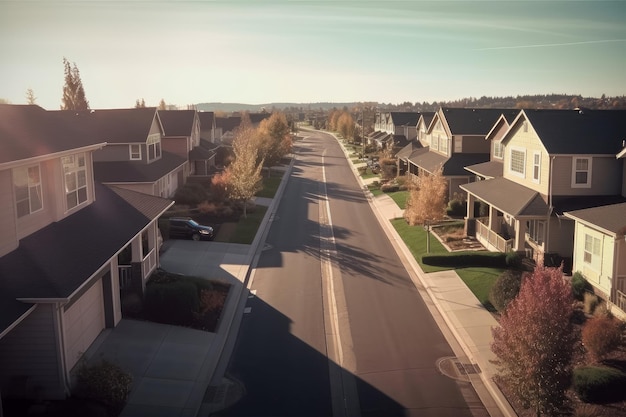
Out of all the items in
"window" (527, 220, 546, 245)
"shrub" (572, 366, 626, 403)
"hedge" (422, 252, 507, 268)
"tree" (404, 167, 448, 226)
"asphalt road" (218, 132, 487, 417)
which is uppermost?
"tree" (404, 167, 448, 226)

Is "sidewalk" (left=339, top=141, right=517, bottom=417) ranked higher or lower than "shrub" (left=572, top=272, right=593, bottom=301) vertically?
lower

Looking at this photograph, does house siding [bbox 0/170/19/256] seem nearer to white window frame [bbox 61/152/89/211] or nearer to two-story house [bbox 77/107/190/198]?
white window frame [bbox 61/152/89/211]

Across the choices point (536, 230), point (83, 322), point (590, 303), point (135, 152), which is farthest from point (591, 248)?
point (135, 152)

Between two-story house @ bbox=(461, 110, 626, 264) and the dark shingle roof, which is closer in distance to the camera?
two-story house @ bbox=(461, 110, 626, 264)

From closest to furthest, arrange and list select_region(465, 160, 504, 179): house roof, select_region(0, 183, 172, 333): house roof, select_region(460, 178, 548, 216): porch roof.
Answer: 1. select_region(0, 183, 172, 333): house roof
2. select_region(460, 178, 548, 216): porch roof
3. select_region(465, 160, 504, 179): house roof

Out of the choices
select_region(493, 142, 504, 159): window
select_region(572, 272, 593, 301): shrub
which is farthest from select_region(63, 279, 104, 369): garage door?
select_region(493, 142, 504, 159): window

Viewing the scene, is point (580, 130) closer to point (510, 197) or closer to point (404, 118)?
point (510, 197)

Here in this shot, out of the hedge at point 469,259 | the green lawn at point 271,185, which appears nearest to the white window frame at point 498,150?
the hedge at point 469,259

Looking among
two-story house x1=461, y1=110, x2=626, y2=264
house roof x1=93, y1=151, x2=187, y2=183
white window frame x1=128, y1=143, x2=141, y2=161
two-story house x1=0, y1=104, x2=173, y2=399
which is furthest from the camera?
white window frame x1=128, y1=143, x2=141, y2=161

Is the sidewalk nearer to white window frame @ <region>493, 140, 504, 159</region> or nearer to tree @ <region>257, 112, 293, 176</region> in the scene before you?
white window frame @ <region>493, 140, 504, 159</region>
